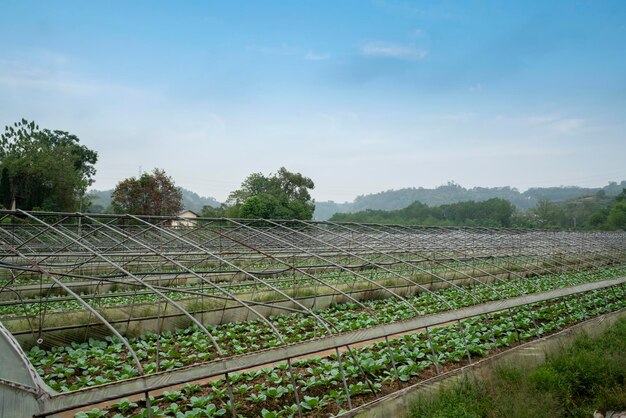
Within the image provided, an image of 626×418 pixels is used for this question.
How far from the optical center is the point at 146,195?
127 ft

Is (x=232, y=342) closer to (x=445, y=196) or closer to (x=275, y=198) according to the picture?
(x=275, y=198)

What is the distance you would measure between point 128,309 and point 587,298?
1357 cm

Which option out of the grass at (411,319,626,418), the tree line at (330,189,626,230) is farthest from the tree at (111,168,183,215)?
the grass at (411,319,626,418)

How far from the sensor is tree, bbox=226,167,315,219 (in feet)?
131

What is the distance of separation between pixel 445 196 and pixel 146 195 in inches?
4972

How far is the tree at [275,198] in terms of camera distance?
4006 centimetres

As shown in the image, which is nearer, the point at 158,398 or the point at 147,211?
the point at 158,398

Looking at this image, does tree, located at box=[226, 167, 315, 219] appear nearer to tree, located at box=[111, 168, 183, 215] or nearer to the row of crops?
tree, located at box=[111, 168, 183, 215]

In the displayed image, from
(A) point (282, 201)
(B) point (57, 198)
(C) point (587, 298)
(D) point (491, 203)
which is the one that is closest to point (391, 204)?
(D) point (491, 203)

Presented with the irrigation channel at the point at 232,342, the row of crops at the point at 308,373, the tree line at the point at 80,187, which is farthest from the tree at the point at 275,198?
the row of crops at the point at 308,373

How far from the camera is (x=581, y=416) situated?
688 centimetres

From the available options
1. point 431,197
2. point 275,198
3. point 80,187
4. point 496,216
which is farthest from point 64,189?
point 431,197

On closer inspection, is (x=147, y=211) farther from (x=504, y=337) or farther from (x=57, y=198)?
(x=504, y=337)

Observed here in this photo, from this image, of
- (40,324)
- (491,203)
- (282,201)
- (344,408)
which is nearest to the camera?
(344,408)
